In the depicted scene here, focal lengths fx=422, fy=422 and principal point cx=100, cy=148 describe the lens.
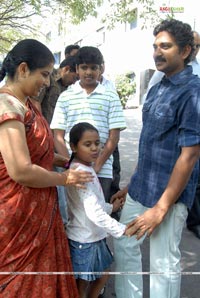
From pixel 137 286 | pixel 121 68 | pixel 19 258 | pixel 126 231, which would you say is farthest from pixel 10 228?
pixel 121 68

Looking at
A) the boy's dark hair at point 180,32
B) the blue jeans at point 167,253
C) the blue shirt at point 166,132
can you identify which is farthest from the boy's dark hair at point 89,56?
the blue jeans at point 167,253

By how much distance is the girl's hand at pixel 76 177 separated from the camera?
2217 millimetres

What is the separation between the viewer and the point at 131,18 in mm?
7793

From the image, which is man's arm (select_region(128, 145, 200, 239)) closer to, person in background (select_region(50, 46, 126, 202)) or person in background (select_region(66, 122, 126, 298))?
person in background (select_region(66, 122, 126, 298))

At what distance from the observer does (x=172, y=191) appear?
84.9 inches

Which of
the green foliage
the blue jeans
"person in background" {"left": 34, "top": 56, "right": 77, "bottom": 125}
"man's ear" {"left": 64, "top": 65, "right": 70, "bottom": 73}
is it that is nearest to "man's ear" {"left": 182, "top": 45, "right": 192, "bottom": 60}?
the blue jeans

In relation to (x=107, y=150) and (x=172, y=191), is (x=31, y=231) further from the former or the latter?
(x=107, y=150)

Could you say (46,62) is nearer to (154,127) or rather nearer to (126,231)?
(154,127)

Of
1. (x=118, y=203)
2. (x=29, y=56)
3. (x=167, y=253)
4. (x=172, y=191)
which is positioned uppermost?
(x=29, y=56)

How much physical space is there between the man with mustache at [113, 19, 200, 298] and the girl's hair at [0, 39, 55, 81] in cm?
62

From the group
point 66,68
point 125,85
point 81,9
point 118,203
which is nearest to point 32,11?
point 81,9

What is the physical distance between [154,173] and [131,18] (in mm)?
5980

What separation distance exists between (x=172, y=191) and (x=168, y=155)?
0.76 ft

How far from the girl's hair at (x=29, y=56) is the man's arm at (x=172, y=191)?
0.85 meters
